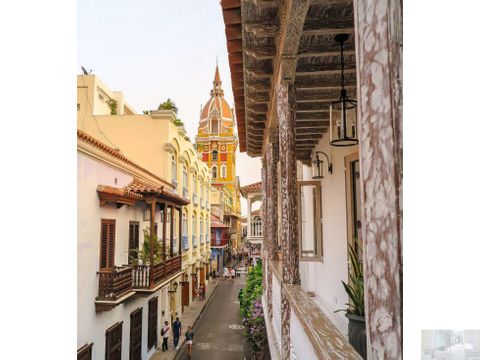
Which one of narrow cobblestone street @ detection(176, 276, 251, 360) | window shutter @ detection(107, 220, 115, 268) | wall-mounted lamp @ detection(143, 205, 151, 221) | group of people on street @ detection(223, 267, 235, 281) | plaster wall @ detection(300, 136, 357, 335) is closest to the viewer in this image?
plaster wall @ detection(300, 136, 357, 335)

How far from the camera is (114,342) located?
1156cm

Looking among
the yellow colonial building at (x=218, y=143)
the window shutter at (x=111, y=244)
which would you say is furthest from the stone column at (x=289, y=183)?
the yellow colonial building at (x=218, y=143)

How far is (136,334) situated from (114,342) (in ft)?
7.60

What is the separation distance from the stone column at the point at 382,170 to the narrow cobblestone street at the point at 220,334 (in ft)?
51.3

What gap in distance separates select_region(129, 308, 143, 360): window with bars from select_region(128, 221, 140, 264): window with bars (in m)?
1.90

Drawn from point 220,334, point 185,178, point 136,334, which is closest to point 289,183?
point 136,334

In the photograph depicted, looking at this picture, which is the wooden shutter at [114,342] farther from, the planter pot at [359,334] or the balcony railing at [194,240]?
the balcony railing at [194,240]

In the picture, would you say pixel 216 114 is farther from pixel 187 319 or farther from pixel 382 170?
pixel 382 170

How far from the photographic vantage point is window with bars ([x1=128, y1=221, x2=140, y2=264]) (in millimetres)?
13172

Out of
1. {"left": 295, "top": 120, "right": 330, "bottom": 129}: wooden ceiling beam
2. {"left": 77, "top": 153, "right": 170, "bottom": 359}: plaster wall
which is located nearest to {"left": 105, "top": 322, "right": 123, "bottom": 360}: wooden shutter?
{"left": 77, "top": 153, "right": 170, "bottom": 359}: plaster wall

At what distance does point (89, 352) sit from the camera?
9.86 metres

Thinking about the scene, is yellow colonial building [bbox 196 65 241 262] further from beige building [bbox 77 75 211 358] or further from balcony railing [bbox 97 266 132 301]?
balcony railing [bbox 97 266 132 301]
